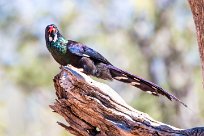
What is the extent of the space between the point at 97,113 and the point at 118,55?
7.93 meters

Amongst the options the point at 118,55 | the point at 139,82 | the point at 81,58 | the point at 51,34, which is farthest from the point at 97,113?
the point at 118,55

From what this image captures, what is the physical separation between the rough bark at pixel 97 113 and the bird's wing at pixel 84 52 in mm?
714

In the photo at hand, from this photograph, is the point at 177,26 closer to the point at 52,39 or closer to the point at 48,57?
the point at 48,57

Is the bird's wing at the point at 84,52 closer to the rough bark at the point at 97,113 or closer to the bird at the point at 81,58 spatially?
the bird at the point at 81,58

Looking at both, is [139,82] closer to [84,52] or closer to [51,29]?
[84,52]

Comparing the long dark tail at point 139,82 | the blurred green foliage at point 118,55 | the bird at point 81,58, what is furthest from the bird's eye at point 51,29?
the blurred green foliage at point 118,55

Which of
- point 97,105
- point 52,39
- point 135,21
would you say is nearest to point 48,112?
point 135,21

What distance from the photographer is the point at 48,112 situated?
10961 millimetres

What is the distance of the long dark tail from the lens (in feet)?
13.1

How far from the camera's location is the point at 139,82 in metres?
4.12

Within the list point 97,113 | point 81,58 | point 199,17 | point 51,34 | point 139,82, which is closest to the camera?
point 199,17

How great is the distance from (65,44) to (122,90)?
22.0 feet

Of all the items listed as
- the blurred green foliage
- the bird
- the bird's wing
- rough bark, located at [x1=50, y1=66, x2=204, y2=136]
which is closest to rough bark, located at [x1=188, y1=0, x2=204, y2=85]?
rough bark, located at [x1=50, y1=66, x2=204, y2=136]

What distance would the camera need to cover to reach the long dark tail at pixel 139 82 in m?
3.98
